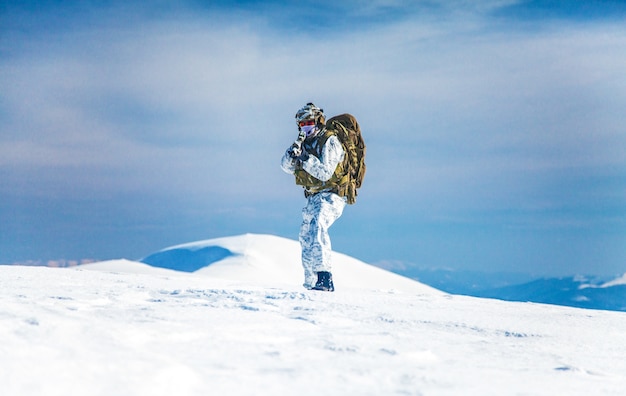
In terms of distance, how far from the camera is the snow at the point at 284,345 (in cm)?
332

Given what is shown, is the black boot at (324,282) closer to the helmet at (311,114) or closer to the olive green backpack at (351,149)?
the olive green backpack at (351,149)

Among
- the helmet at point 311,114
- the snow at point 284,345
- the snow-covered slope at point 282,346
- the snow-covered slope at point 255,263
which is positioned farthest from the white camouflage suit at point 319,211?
the snow-covered slope at point 255,263

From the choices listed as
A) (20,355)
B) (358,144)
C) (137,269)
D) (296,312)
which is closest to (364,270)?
(137,269)

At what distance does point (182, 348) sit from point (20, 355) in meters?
0.85

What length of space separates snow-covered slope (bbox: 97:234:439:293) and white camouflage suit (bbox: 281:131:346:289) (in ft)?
53.8

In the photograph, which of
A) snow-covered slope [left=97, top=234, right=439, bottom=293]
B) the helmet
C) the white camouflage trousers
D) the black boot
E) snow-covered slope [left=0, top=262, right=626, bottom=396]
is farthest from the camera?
snow-covered slope [left=97, top=234, right=439, bottom=293]

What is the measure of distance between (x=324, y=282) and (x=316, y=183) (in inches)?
46.2

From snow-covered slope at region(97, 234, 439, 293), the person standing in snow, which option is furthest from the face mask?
snow-covered slope at region(97, 234, 439, 293)

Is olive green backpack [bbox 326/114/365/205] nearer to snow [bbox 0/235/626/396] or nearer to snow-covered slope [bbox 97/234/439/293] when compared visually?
snow [bbox 0/235/626/396]

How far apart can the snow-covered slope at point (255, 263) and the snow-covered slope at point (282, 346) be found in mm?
18690

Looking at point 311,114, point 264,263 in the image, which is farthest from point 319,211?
point 264,263

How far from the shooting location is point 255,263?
2667 cm

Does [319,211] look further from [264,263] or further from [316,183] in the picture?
[264,263]

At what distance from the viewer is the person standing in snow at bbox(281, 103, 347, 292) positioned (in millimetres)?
7859
